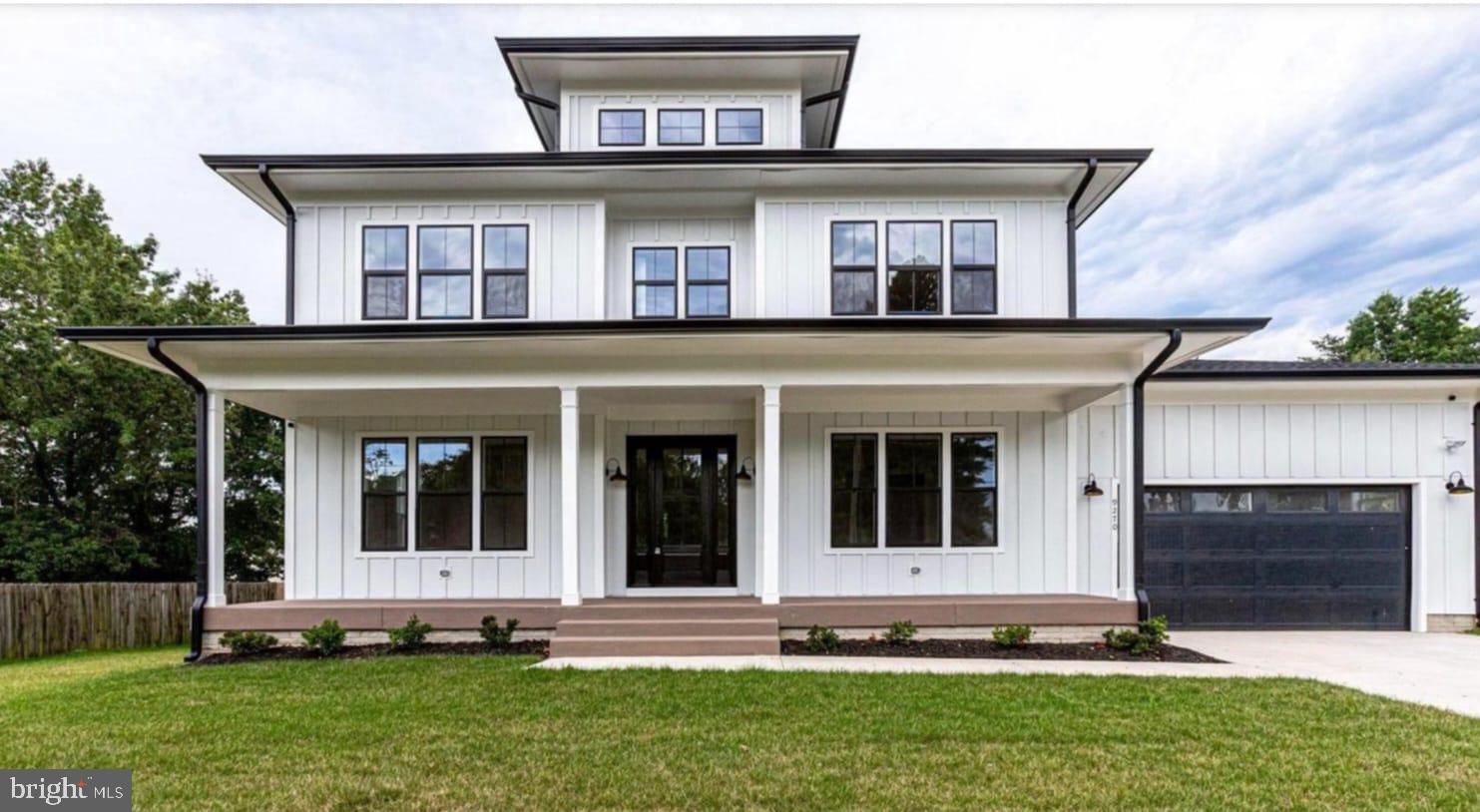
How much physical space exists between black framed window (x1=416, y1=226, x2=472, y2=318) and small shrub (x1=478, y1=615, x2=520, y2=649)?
3.78 meters

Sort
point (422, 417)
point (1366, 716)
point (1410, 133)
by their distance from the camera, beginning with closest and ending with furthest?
point (1366, 716)
point (422, 417)
point (1410, 133)

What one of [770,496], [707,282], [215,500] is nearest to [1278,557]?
[770,496]

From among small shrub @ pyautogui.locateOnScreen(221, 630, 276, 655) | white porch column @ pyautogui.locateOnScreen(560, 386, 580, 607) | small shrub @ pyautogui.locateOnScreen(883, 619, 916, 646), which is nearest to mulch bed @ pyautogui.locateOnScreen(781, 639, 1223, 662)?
small shrub @ pyautogui.locateOnScreen(883, 619, 916, 646)

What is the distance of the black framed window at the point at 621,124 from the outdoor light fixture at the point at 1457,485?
11359 millimetres

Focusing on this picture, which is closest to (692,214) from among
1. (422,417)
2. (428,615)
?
(422,417)

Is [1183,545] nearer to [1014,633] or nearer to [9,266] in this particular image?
[1014,633]

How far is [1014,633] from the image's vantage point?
7.25 m

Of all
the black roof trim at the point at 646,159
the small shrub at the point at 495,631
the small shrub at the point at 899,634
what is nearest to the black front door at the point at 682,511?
the small shrub at the point at 495,631

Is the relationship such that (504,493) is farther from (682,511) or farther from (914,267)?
(914,267)

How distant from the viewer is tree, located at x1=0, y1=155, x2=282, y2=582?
46.3 ft

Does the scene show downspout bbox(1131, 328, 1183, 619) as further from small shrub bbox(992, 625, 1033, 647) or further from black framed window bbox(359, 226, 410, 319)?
black framed window bbox(359, 226, 410, 319)

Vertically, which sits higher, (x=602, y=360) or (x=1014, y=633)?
(x=602, y=360)

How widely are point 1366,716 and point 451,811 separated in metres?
5.94

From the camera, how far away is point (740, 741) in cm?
443
